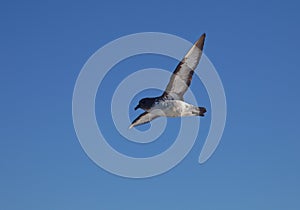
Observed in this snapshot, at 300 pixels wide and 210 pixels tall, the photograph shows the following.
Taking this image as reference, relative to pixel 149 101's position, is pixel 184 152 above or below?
below

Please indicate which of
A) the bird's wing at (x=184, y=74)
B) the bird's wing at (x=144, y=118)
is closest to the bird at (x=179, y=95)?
the bird's wing at (x=184, y=74)

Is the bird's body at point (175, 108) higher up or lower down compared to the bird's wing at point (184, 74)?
lower down

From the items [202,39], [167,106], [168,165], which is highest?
[202,39]

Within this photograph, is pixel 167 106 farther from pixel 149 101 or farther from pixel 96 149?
pixel 96 149

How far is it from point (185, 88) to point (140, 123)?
3.45 metres

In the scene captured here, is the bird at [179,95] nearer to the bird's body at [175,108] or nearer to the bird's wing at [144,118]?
the bird's body at [175,108]

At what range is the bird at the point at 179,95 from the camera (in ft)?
87.1

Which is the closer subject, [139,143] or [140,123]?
[139,143]

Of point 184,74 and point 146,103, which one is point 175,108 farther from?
point 184,74

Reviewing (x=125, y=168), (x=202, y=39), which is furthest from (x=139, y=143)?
(x=202, y=39)

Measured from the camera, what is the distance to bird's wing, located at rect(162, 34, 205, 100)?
26641mm

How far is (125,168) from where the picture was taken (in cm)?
2678

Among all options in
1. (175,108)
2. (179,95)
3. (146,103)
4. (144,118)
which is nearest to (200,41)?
(179,95)

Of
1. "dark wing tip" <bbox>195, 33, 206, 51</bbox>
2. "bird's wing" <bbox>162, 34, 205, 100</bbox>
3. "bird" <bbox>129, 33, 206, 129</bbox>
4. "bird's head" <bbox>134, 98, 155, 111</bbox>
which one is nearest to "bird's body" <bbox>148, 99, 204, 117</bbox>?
"bird" <bbox>129, 33, 206, 129</bbox>
